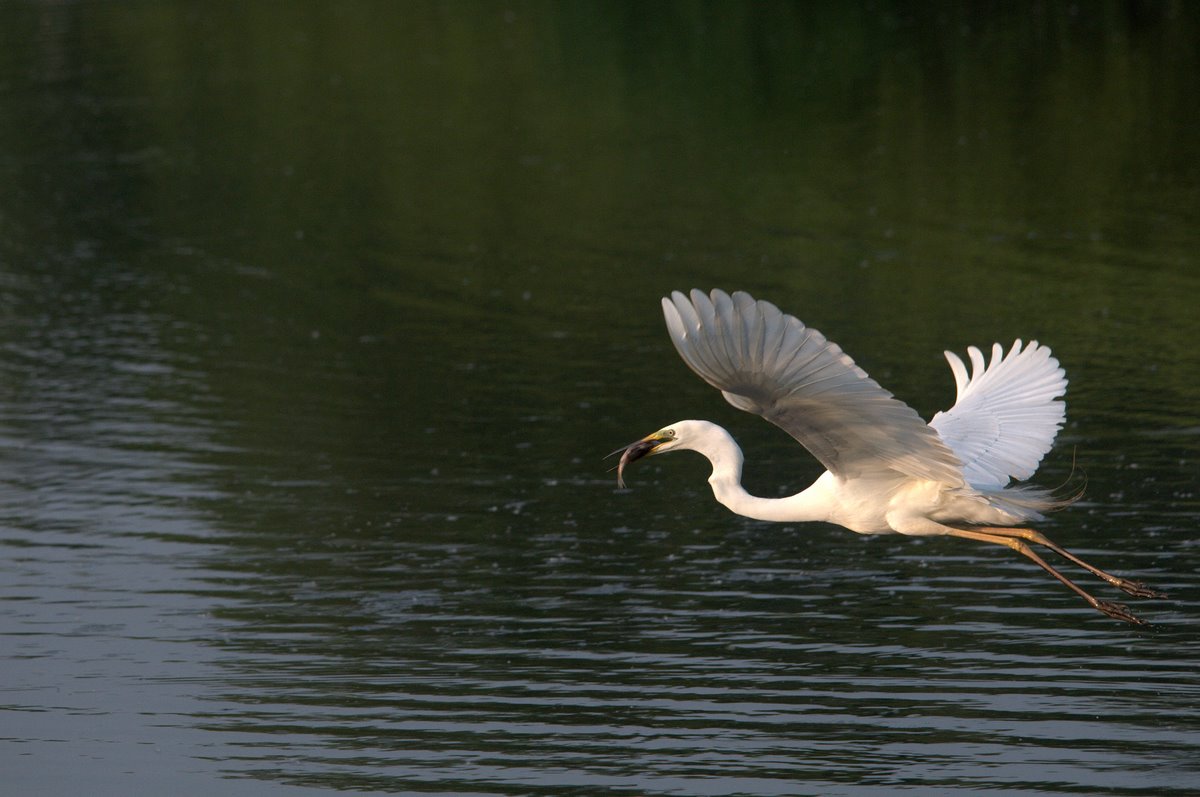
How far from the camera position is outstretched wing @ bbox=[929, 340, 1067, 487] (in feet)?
25.2

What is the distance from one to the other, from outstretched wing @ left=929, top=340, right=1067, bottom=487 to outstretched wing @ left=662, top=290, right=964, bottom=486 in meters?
0.58

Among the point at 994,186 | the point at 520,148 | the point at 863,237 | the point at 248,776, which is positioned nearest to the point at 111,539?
the point at 248,776

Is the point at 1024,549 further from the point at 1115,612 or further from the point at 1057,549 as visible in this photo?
the point at 1115,612

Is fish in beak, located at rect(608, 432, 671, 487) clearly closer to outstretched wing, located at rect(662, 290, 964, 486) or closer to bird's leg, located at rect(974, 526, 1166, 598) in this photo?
outstretched wing, located at rect(662, 290, 964, 486)

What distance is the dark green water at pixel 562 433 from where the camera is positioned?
25.1 ft

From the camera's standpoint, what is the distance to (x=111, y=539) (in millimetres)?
10562

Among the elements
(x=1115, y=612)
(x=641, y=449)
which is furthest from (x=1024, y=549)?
(x=641, y=449)

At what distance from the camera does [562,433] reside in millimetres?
12125

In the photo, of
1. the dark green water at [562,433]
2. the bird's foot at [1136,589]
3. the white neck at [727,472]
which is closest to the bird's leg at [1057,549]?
the bird's foot at [1136,589]

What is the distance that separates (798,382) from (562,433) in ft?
20.3

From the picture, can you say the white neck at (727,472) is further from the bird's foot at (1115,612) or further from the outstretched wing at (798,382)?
the bird's foot at (1115,612)

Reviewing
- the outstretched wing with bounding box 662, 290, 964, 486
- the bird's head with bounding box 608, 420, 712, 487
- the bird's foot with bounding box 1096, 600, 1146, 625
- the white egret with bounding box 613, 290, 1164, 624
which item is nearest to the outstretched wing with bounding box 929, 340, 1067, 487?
the white egret with bounding box 613, 290, 1164, 624

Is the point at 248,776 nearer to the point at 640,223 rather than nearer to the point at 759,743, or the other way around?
the point at 759,743

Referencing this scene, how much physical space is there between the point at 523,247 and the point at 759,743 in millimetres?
10892
